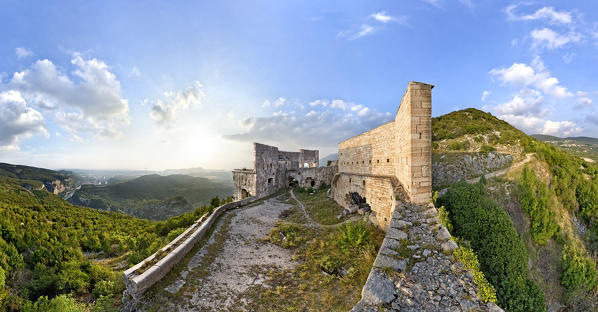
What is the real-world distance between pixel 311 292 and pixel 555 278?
43.9ft

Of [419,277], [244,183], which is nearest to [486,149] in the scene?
[419,277]

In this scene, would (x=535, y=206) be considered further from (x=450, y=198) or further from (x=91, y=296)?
(x=91, y=296)

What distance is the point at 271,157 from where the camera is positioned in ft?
78.7

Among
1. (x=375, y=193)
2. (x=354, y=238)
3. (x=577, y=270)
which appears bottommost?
(x=577, y=270)

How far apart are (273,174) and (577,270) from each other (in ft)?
74.1

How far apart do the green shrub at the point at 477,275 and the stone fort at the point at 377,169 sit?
8.57ft

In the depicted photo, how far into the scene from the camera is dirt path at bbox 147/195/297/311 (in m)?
5.86

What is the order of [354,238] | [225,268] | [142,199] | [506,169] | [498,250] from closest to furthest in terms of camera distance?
[498,250]
[225,268]
[354,238]
[506,169]
[142,199]

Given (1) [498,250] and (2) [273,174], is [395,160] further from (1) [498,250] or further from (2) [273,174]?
(2) [273,174]

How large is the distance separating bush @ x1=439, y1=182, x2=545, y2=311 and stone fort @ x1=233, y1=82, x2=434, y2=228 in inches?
64.4

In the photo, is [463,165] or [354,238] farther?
[463,165]

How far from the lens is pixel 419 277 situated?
4.69 metres

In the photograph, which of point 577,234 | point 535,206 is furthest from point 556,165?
point 535,206

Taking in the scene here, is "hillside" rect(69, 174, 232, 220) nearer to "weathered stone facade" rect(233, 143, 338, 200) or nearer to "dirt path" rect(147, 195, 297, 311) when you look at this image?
"weathered stone facade" rect(233, 143, 338, 200)
